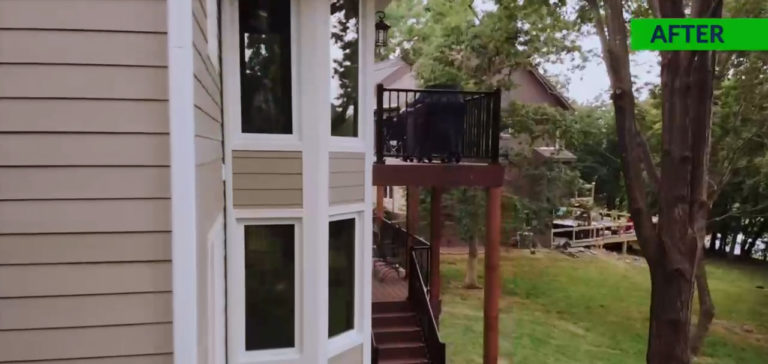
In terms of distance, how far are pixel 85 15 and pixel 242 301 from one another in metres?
2.54

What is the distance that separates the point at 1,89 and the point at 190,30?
626 mm

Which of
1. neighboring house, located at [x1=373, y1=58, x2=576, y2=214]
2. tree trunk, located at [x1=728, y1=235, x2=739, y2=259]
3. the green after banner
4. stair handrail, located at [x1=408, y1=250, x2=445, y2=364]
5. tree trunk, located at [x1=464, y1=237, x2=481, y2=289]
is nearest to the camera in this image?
the green after banner

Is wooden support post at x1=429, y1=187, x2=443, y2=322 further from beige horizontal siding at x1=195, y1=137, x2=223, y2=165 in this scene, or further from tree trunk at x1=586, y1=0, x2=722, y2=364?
beige horizontal siding at x1=195, y1=137, x2=223, y2=165

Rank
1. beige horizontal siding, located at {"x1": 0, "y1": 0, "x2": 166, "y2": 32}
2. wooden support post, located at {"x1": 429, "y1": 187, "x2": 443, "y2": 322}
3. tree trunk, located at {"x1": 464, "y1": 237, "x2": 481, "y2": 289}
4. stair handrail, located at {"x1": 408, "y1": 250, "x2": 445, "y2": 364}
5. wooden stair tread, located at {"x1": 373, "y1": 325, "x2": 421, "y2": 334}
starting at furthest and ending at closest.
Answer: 1. tree trunk, located at {"x1": 464, "y1": 237, "x2": 481, "y2": 289}
2. wooden support post, located at {"x1": 429, "y1": 187, "x2": 443, "y2": 322}
3. wooden stair tread, located at {"x1": 373, "y1": 325, "x2": 421, "y2": 334}
4. stair handrail, located at {"x1": 408, "y1": 250, "x2": 445, "y2": 364}
5. beige horizontal siding, located at {"x1": 0, "y1": 0, "x2": 166, "y2": 32}

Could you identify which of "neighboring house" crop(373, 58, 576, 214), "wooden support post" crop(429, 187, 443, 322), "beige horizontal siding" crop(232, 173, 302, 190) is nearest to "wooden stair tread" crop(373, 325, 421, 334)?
"wooden support post" crop(429, 187, 443, 322)

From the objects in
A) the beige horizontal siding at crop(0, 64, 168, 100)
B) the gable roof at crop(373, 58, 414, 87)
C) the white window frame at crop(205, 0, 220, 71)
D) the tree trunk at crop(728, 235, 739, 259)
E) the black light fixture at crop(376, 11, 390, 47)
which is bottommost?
the tree trunk at crop(728, 235, 739, 259)

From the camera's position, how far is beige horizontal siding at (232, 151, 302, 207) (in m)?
3.83

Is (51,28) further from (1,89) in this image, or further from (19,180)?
(19,180)

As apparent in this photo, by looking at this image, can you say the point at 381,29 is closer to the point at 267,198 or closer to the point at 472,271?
the point at 267,198

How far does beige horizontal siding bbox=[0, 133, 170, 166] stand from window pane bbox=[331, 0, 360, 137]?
236cm

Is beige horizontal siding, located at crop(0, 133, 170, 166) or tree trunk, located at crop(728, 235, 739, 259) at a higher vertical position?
beige horizontal siding, located at crop(0, 133, 170, 166)

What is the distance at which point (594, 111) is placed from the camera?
1593 centimetres

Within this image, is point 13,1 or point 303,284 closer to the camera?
point 13,1

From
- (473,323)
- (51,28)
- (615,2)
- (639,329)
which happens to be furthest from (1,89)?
(639,329)
